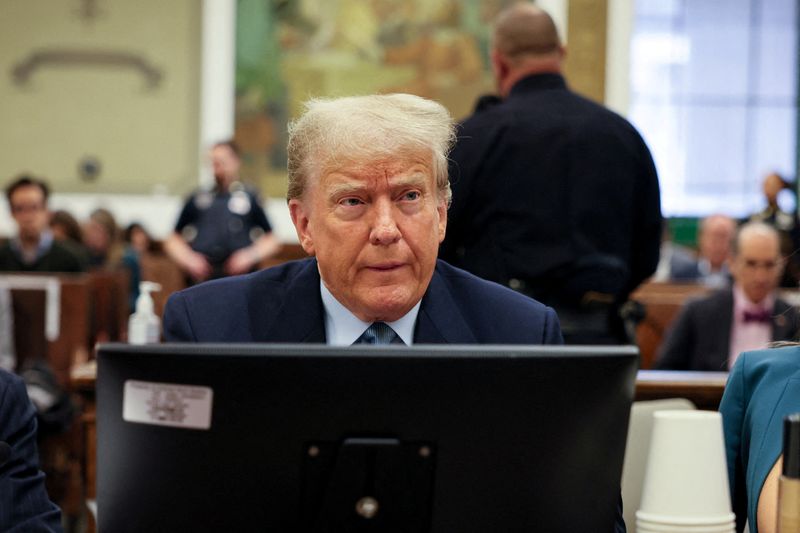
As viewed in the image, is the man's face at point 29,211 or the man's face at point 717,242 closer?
the man's face at point 29,211

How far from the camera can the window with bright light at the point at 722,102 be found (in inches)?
649

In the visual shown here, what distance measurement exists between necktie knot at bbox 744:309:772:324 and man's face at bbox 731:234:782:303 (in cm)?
13

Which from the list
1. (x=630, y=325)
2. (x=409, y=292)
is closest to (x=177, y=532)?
(x=409, y=292)

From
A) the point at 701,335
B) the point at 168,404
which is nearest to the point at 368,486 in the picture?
the point at 168,404

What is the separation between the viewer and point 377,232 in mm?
2178

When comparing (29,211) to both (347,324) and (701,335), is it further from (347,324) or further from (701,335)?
(347,324)

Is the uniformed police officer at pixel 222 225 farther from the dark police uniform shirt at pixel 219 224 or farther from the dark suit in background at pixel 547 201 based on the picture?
the dark suit in background at pixel 547 201

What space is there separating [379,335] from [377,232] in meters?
0.23

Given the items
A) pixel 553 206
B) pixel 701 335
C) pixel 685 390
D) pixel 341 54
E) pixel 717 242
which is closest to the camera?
pixel 685 390

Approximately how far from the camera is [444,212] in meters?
2.34

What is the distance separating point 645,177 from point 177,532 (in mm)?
3140

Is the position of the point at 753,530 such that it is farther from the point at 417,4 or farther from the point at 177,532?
the point at 417,4

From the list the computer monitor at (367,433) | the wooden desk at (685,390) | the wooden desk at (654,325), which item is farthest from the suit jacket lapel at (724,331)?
the computer monitor at (367,433)

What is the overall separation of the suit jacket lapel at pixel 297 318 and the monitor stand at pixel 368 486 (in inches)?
31.8
